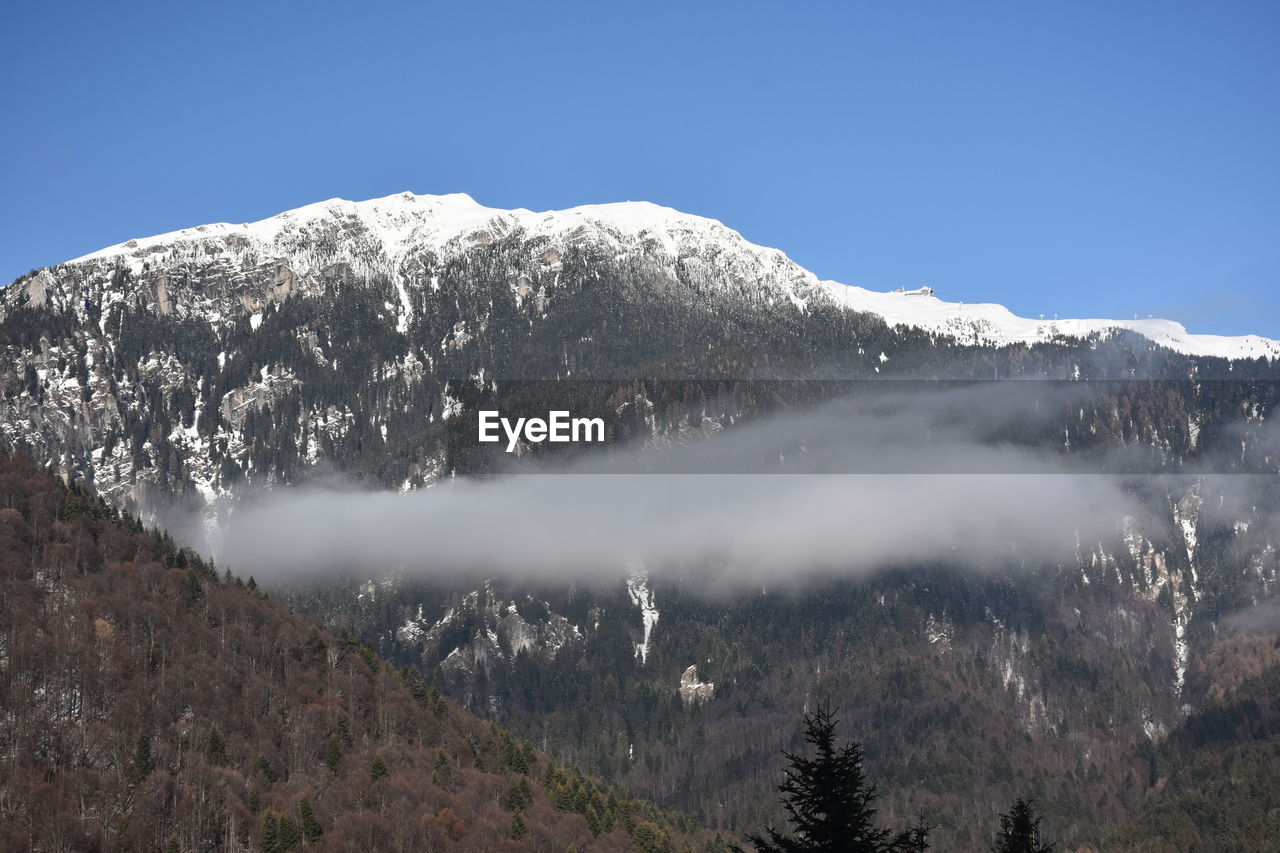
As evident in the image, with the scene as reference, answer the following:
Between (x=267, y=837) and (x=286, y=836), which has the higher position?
(x=267, y=837)

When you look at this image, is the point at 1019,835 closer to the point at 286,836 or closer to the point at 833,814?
the point at 833,814

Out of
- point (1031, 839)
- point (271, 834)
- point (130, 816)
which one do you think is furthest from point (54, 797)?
point (1031, 839)

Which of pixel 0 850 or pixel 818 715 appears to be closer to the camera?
pixel 818 715

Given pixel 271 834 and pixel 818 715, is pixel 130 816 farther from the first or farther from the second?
pixel 818 715

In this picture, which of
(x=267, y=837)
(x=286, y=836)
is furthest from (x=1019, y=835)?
(x=286, y=836)

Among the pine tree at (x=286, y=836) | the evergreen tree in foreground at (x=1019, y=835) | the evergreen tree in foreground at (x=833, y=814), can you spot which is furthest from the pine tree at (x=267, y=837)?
the evergreen tree in foreground at (x=833, y=814)

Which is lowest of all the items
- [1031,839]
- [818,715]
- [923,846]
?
[1031,839]

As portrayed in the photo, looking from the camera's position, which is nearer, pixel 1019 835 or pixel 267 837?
pixel 1019 835

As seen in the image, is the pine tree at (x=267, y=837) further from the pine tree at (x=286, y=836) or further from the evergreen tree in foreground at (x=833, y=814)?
the evergreen tree in foreground at (x=833, y=814)

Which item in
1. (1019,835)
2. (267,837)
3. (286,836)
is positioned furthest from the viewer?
(286,836)
